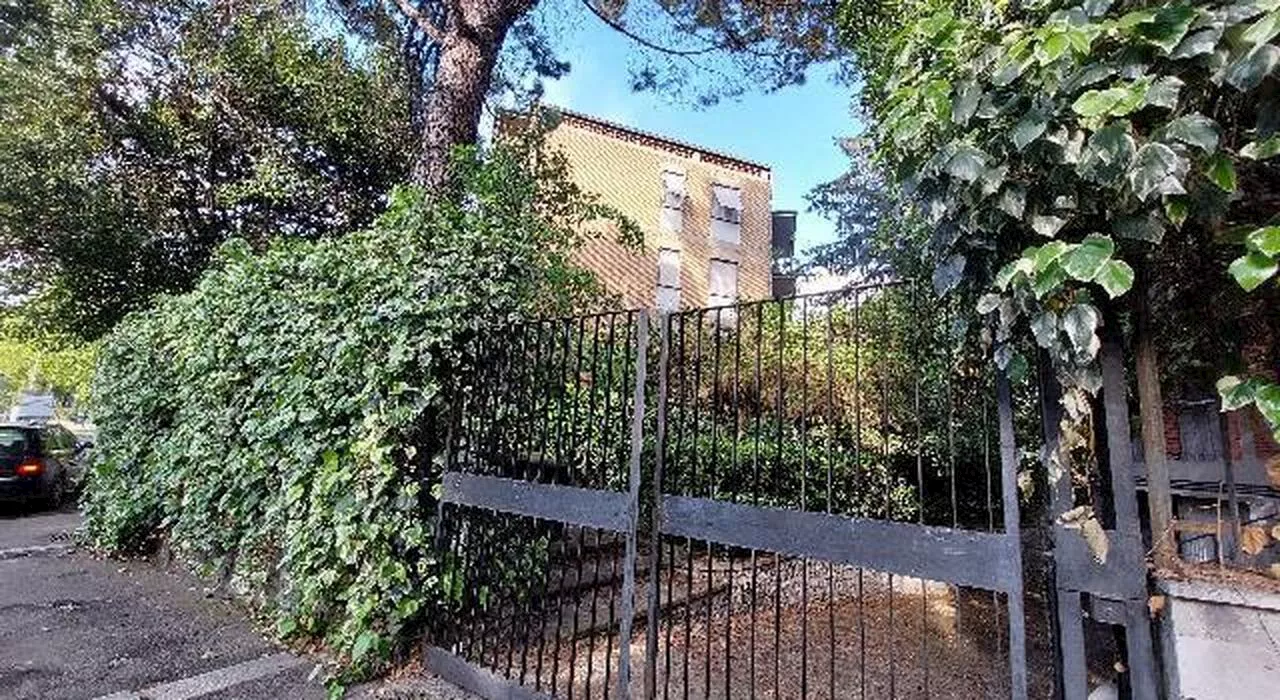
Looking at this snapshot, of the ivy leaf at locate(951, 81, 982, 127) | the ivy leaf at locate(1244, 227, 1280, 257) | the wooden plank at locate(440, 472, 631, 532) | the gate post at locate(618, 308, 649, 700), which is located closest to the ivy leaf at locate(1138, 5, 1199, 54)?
the ivy leaf at locate(951, 81, 982, 127)

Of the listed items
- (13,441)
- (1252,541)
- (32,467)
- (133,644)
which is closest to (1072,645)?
(1252,541)

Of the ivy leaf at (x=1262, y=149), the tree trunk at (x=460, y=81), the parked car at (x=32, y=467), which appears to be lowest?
the parked car at (x=32, y=467)

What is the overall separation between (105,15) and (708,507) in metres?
12.6

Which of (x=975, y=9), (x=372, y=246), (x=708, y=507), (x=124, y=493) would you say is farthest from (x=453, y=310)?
(x=124, y=493)

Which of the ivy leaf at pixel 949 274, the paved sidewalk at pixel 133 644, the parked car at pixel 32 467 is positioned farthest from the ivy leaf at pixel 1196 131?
the parked car at pixel 32 467

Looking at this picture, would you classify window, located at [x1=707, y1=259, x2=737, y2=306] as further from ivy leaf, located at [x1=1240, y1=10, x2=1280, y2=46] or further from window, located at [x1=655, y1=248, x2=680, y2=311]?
ivy leaf, located at [x1=1240, y1=10, x2=1280, y2=46]

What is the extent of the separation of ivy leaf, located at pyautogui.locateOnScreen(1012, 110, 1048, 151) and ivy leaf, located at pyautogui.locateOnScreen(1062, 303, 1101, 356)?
0.44 meters

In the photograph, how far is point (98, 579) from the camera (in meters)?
6.60

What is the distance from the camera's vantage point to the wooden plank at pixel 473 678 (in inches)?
136

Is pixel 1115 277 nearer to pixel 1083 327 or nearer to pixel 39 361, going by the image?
pixel 1083 327

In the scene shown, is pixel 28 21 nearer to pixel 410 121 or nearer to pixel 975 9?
pixel 410 121

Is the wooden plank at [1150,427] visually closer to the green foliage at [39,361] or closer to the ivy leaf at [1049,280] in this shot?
the ivy leaf at [1049,280]

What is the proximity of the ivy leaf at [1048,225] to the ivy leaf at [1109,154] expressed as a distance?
13 cm

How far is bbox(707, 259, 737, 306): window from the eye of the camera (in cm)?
2053
